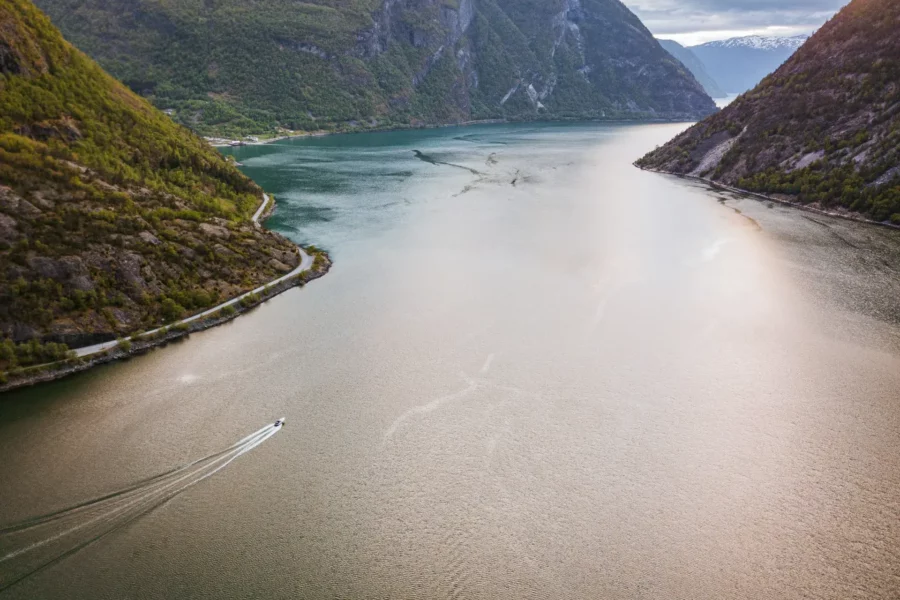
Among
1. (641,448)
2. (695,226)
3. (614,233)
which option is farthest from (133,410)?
(695,226)

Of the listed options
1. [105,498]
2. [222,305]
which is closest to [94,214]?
[222,305]

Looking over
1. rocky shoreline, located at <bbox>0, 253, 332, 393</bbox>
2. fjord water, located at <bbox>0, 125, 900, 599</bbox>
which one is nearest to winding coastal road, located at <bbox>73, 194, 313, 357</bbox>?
rocky shoreline, located at <bbox>0, 253, 332, 393</bbox>

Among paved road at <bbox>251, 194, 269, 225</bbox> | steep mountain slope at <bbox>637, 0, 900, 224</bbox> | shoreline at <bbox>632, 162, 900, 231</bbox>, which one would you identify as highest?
steep mountain slope at <bbox>637, 0, 900, 224</bbox>

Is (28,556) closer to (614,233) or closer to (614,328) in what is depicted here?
(614,328)

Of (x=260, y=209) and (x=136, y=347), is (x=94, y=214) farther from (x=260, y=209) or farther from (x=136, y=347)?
(x=260, y=209)

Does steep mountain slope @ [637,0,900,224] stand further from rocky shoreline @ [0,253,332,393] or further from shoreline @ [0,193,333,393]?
rocky shoreline @ [0,253,332,393]
